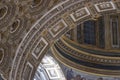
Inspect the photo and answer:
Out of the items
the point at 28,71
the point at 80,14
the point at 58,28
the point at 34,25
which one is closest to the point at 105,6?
the point at 80,14

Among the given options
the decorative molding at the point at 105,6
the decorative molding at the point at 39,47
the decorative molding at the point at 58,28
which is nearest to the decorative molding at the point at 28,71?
the decorative molding at the point at 39,47

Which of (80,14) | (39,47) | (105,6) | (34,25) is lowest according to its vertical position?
(39,47)

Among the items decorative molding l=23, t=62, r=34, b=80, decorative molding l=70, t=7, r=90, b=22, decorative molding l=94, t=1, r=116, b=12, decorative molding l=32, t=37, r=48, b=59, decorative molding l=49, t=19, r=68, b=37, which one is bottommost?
decorative molding l=23, t=62, r=34, b=80

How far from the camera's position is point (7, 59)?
34.7 feet

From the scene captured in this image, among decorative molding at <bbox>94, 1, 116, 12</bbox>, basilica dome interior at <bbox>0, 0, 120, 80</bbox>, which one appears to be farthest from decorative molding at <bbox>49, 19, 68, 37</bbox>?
decorative molding at <bbox>94, 1, 116, 12</bbox>

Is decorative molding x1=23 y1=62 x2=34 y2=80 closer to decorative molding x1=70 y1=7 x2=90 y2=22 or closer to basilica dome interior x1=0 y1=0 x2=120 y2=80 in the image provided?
basilica dome interior x1=0 y1=0 x2=120 y2=80

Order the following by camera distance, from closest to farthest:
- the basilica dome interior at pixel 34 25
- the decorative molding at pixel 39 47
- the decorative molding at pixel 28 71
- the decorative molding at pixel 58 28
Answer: the basilica dome interior at pixel 34 25 → the decorative molding at pixel 28 71 → the decorative molding at pixel 39 47 → the decorative molding at pixel 58 28

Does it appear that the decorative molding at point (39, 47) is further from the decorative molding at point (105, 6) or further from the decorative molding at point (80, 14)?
the decorative molding at point (105, 6)

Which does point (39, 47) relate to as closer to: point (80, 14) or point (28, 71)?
point (28, 71)

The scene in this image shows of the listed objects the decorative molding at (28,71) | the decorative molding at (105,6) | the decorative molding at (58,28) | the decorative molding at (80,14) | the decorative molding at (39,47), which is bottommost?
the decorative molding at (28,71)

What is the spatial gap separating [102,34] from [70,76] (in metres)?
2.88

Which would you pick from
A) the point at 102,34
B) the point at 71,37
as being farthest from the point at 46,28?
the point at 102,34

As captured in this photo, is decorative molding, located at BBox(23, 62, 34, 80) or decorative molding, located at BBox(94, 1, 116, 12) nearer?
decorative molding, located at BBox(23, 62, 34, 80)

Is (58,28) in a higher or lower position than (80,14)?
lower
